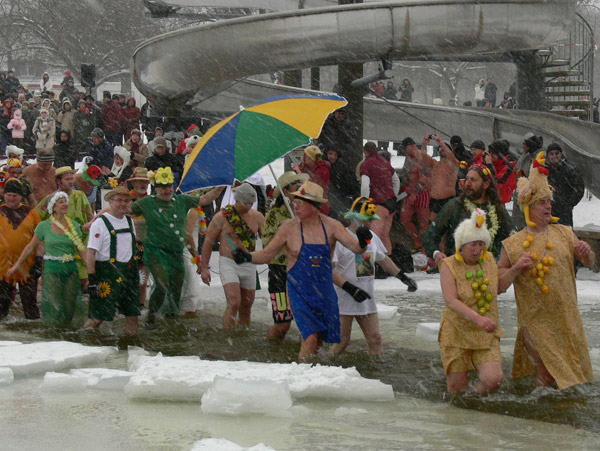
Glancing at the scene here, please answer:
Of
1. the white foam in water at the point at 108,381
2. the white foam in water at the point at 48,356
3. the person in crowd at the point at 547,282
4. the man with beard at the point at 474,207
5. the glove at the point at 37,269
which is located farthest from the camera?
the glove at the point at 37,269

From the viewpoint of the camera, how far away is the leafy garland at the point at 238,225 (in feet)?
34.3

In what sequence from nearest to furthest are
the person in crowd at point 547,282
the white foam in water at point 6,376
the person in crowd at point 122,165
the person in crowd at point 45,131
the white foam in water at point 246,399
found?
the white foam in water at point 246,399, the person in crowd at point 547,282, the white foam in water at point 6,376, the person in crowd at point 122,165, the person in crowd at point 45,131

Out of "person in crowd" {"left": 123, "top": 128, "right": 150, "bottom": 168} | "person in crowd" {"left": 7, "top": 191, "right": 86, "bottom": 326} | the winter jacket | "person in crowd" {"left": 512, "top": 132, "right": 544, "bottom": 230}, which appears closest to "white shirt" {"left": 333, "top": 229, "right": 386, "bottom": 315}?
"person in crowd" {"left": 7, "top": 191, "right": 86, "bottom": 326}

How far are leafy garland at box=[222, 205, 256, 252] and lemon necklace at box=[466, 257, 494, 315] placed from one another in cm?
364

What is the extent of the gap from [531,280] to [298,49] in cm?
1039

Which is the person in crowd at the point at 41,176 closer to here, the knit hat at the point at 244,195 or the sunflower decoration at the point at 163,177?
the sunflower decoration at the point at 163,177

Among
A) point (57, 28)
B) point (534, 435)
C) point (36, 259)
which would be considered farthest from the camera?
point (57, 28)

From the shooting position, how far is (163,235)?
10.6 metres

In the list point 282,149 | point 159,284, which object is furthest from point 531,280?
point 159,284

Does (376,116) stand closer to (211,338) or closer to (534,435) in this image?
(211,338)

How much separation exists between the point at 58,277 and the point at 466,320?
5.05 m

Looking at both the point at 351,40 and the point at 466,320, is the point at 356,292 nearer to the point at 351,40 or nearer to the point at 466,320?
the point at 466,320

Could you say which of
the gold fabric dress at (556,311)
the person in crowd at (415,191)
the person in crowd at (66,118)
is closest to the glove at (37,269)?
the person in crowd at (415,191)

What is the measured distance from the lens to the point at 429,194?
1487 cm
